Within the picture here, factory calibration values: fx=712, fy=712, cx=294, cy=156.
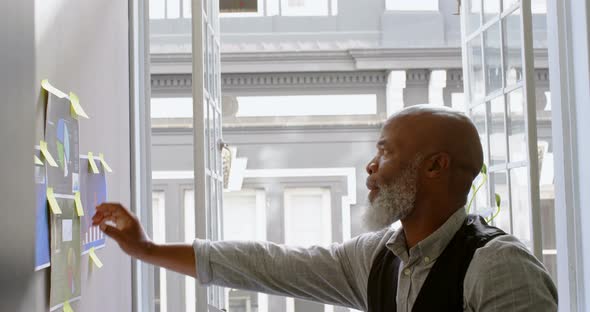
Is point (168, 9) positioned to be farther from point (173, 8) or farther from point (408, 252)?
point (408, 252)

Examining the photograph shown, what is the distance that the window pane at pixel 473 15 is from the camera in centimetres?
298

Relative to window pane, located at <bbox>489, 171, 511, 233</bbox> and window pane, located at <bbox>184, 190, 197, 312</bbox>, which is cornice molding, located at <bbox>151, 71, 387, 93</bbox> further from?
window pane, located at <bbox>489, 171, 511, 233</bbox>

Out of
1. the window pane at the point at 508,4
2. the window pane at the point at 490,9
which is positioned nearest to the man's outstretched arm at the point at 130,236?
the window pane at the point at 508,4

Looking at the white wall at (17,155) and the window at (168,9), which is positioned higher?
the window at (168,9)

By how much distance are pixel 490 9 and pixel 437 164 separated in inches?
67.9


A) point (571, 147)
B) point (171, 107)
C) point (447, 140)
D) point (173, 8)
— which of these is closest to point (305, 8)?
point (173, 8)

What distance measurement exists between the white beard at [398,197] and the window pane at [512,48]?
1.40m

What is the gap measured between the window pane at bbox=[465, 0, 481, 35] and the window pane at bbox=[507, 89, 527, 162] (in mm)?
533

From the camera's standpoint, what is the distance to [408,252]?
4.11 feet

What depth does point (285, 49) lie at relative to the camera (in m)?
6.50

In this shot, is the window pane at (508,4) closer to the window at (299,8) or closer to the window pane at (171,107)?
the window at (299,8)

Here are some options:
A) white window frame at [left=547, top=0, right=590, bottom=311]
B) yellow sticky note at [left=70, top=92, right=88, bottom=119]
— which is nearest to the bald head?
yellow sticky note at [left=70, top=92, right=88, bottom=119]

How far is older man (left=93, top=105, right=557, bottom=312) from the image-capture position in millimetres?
1114

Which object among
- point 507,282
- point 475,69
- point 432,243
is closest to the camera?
point 507,282
